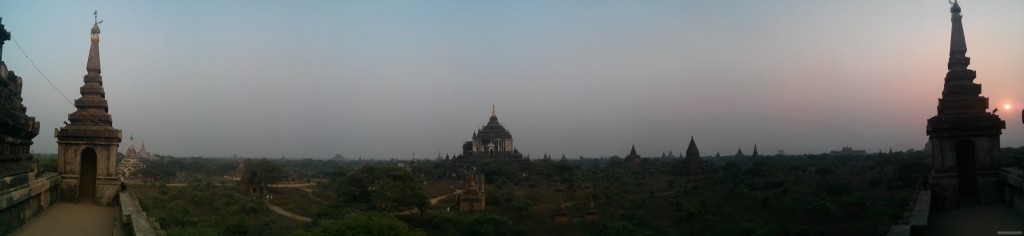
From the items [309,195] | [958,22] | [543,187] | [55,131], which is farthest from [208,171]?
[958,22]

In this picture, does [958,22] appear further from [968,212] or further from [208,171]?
[208,171]

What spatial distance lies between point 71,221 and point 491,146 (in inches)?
2222

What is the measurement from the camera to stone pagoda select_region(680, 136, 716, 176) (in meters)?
55.2

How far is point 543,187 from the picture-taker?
1844 inches

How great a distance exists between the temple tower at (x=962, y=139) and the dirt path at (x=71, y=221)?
14.5m

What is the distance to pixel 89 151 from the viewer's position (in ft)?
47.2

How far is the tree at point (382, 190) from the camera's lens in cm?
2929

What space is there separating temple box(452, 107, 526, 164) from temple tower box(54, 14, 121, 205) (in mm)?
49839

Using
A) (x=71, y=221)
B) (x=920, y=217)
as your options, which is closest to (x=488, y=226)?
(x=71, y=221)

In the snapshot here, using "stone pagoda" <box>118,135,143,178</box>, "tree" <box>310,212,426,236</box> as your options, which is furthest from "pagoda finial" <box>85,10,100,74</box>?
"stone pagoda" <box>118,135,143,178</box>

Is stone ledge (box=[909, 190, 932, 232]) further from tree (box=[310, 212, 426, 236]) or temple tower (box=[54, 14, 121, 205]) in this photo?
temple tower (box=[54, 14, 121, 205])

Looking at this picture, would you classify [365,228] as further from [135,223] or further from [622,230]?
[135,223]

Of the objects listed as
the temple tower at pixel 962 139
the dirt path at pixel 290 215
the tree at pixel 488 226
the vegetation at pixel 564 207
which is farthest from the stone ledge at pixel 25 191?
the dirt path at pixel 290 215

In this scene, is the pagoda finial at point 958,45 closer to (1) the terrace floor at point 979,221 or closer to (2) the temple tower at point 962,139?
(2) the temple tower at point 962,139
